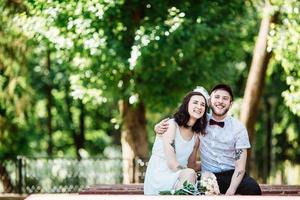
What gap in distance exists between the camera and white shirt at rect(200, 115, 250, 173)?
20.1ft

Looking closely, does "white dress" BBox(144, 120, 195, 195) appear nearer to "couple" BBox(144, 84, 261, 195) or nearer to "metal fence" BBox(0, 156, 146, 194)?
"couple" BBox(144, 84, 261, 195)

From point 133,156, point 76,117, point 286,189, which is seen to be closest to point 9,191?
point 133,156

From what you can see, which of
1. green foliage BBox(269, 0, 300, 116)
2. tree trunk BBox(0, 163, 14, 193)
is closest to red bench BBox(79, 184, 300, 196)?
green foliage BBox(269, 0, 300, 116)

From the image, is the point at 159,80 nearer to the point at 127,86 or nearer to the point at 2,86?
the point at 127,86

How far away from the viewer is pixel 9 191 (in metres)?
14.7

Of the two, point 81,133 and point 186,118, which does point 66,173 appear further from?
point 186,118

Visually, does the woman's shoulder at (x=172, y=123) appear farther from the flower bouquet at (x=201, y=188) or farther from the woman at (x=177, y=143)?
the flower bouquet at (x=201, y=188)

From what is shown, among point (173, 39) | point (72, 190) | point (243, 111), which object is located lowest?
point (72, 190)

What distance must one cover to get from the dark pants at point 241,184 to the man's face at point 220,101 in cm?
59

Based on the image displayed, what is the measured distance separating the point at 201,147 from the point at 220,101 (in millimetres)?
488

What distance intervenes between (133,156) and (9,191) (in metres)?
3.00

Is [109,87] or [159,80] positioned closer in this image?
[109,87]

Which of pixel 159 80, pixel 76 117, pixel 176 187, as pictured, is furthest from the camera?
pixel 76 117

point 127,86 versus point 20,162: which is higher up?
point 127,86
